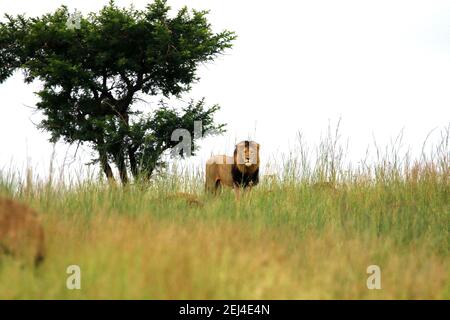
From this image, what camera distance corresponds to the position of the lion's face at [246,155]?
8.62 metres

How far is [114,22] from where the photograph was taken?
22.9 m

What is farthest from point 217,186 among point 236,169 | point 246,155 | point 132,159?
point 132,159

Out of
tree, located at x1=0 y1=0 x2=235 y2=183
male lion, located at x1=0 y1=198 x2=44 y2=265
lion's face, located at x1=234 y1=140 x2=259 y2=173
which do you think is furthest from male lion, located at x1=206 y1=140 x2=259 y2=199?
tree, located at x1=0 y1=0 x2=235 y2=183

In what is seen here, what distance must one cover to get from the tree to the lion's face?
13.4 metres

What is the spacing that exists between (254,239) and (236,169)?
3.15m

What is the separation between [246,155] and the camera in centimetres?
864

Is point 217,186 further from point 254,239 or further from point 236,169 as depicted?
point 254,239

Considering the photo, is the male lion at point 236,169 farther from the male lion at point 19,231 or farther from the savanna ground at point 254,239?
the male lion at point 19,231

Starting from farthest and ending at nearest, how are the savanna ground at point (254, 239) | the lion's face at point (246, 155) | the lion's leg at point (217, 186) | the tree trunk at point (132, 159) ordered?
the tree trunk at point (132, 159)
the lion's leg at point (217, 186)
the lion's face at point (246, 155)
the savanna ground at point (254, 239)

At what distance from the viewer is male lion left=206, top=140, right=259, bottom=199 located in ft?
28.3

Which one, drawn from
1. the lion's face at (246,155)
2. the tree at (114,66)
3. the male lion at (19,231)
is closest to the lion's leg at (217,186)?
the lion's face at (246,155)

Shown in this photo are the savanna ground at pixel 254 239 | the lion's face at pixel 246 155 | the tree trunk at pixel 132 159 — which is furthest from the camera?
the tree trunk at pixel 132 159

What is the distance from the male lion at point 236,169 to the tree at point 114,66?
41.4 feet

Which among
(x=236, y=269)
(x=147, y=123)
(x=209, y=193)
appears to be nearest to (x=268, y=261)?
(x=236, y=269)
